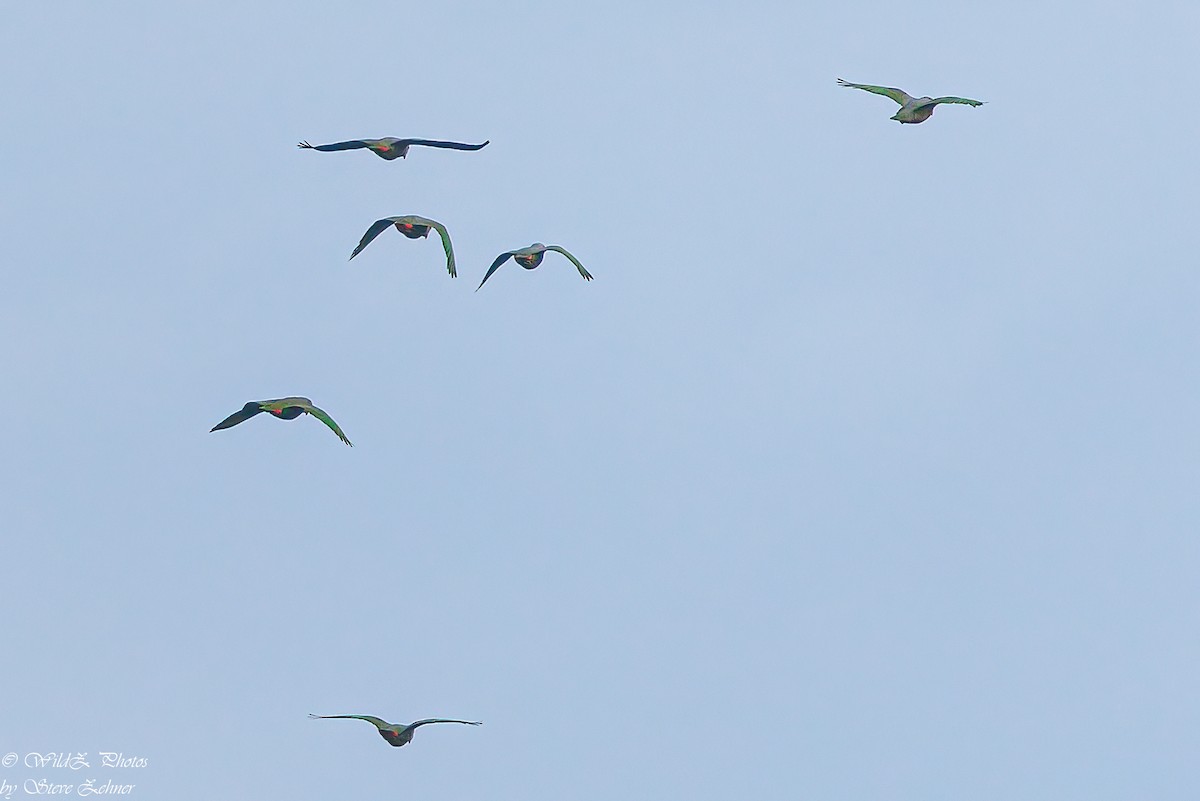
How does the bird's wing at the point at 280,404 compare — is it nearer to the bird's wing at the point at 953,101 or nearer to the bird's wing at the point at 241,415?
the bird's wing at the point at 241,415

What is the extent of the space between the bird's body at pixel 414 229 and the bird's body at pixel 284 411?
7.15 m

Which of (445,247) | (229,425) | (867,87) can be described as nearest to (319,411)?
(229,425)

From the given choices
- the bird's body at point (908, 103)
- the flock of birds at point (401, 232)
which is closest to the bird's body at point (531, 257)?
the flock of birds at point (401, 232)

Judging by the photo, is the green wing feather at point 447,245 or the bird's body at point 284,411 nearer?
the bird's body at point 284,411

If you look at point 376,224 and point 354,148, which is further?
point 376,224

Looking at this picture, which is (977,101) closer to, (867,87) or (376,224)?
(867,87)

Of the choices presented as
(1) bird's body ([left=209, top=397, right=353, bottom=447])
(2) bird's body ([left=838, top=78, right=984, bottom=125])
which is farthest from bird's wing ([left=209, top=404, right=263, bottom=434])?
(2) bird's body ([left=838, top=78, right=984, bottom=125])

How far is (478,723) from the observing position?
6122 centimetres

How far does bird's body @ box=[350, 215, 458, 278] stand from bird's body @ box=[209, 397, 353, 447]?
Result: 23.5ft

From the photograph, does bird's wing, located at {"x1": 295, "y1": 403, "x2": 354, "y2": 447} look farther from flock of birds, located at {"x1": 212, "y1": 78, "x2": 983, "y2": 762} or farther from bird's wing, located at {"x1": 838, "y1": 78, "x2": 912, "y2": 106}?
bird's wing, located at {"x1": 838, "y1": 78, "x2": 912, "y2": 106}

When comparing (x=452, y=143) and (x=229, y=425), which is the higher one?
(x=452, y=143)

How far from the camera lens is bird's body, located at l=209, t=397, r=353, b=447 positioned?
64.8 meters

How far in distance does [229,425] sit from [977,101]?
84.6 ft

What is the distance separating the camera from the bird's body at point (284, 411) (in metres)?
64.8
